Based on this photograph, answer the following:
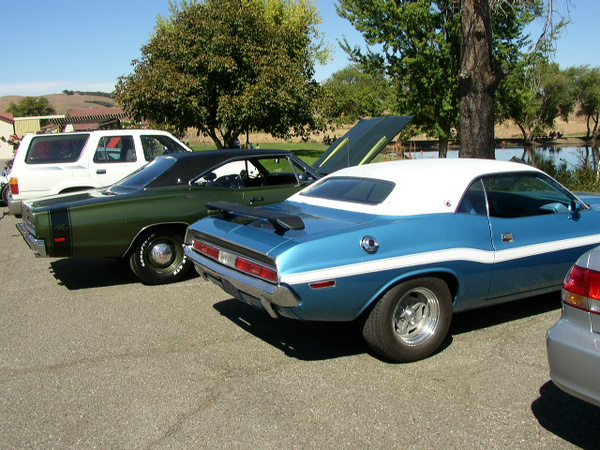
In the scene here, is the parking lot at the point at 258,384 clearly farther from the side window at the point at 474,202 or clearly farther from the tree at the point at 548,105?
the tree at the point at 548,105

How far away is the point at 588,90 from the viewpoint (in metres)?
49.4

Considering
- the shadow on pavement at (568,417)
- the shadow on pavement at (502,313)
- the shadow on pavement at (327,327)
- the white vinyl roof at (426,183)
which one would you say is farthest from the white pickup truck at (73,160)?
the shadow on pavement at (568,417)

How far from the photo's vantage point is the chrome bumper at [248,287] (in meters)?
4.04

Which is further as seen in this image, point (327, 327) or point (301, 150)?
point (301, 150)

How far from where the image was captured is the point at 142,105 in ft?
74.1

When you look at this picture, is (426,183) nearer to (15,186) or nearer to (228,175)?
(228,175)

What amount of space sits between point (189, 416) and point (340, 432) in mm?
958

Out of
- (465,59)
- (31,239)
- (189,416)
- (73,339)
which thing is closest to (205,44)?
(465,59)

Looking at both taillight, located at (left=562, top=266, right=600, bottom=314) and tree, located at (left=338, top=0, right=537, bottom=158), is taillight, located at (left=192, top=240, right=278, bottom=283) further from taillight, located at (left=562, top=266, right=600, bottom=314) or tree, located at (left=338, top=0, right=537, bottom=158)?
tree, located at (left=338, top=0, right=537, bottom=158)

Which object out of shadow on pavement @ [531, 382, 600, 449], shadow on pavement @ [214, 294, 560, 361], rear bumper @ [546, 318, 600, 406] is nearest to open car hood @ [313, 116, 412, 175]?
shadow on pavement @ [214, 294, 560, 361]

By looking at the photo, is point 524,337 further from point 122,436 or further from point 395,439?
point 122,436

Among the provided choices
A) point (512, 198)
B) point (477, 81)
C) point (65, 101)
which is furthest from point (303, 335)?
point (65, 101)

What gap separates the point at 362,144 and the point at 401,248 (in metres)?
5.31

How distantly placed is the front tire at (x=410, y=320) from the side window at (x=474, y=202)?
715mm
